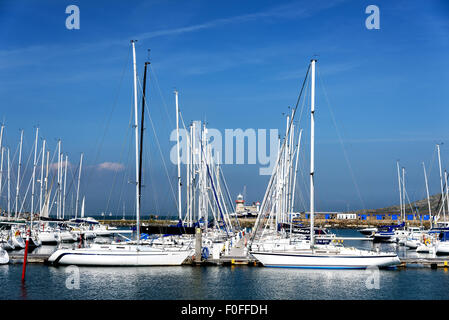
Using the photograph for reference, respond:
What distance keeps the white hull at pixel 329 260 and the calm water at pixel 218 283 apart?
47cm

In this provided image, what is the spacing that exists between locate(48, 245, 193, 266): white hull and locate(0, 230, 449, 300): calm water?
1.88 feet

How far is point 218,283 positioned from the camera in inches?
1184

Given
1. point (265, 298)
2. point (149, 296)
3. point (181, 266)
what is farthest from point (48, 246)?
point (265, 298)

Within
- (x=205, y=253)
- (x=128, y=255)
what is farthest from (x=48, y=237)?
(x=205, y=253)

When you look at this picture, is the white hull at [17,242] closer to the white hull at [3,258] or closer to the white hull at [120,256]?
the white hull at [3,258]

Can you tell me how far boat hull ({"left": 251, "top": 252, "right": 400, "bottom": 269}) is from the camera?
3278 cm

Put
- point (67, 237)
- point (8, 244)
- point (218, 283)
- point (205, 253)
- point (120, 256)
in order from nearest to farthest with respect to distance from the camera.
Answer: point (218, 283), point (120, 256), point (205, 253), point (8, 244), point (67, 237)

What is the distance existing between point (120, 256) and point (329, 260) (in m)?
14.5

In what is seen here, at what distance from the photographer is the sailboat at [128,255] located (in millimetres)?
34656

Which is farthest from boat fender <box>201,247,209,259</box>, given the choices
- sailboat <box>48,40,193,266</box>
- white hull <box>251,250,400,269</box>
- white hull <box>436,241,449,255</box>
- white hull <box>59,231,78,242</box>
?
white hull <box>59,231,78,242</box>

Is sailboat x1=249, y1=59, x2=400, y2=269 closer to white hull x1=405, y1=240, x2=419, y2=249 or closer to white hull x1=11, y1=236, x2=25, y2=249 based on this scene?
white hull x1=405, y1=240, x2=419, y2=249

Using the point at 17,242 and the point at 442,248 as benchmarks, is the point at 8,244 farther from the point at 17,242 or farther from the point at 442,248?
the point at 442,248
